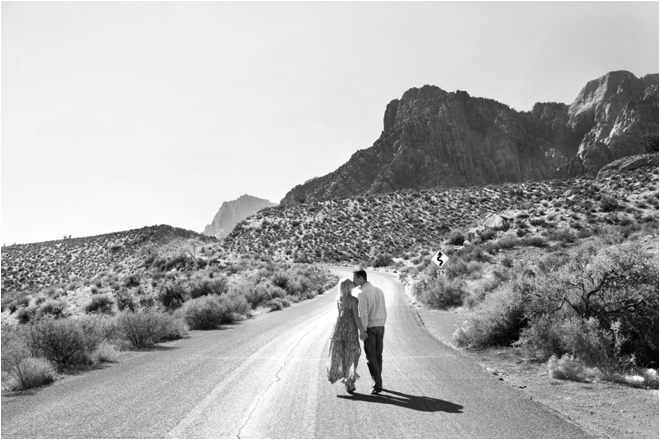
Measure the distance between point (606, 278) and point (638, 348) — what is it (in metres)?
1.67

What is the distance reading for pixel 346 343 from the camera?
888 centimetres

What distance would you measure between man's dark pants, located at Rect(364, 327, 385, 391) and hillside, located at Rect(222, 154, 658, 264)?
41.5m

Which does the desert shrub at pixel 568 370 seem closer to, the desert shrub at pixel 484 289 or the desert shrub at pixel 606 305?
the desert shrub at pixel 606 305

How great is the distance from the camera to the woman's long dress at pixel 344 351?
8711mm

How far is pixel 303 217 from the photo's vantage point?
86625 millimetres

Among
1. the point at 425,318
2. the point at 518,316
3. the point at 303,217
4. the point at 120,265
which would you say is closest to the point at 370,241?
the point at 303,217

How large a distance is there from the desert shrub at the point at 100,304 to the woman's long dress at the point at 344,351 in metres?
34.5

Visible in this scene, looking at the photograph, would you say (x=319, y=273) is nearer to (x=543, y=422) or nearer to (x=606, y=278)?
(x=606, y=278)

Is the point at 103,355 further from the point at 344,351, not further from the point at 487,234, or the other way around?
the point at 487,234

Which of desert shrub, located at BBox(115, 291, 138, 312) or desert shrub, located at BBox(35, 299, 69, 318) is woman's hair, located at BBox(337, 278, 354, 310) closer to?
desert shrub, located at BBox(115, 291, 138, 312)

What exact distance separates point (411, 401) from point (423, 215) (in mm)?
74703

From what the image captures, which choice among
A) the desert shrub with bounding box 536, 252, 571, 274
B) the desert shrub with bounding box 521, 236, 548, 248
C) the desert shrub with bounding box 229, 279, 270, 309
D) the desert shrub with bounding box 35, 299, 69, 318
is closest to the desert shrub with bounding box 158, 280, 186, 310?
the desert shrub with bounding box 229, 279, 270, 309

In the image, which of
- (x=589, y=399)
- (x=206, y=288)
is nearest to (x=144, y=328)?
(x=589, y=399)

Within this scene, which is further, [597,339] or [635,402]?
[597,339]
